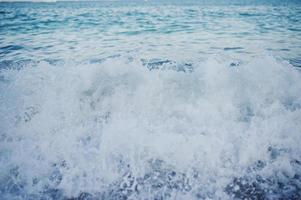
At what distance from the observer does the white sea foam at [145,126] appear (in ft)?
10.3

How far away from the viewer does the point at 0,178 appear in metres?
3.13

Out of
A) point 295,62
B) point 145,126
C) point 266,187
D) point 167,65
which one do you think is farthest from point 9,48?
point 266,187

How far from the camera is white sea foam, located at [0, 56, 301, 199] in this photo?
3.14 meters

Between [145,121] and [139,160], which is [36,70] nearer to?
[145,121]

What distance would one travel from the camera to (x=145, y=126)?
4023 mm

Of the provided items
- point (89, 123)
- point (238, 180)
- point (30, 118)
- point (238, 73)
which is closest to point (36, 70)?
point (30, 118)

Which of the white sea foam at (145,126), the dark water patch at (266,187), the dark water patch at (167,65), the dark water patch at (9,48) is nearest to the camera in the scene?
the dark water patch at (266,187)

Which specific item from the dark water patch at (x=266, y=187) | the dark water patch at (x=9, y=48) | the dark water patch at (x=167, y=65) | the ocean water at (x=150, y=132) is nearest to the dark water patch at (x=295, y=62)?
the ocean water at (x=150, y=132)

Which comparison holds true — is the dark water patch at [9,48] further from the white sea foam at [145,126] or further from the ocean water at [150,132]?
the white sea foam at [145,126]

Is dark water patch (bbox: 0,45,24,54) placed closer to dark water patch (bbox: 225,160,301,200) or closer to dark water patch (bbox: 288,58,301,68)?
dark water patch (bbox: 225,160,301,200)

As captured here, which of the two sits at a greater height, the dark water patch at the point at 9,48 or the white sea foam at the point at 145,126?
the white sea foam at the point at 145,126

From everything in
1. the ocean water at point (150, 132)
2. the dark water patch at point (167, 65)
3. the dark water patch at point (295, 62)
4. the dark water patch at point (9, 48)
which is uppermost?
the ocean water at point (150, 132)

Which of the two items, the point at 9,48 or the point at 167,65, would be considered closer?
the point at 167,65

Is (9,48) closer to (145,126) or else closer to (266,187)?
(145,126)
